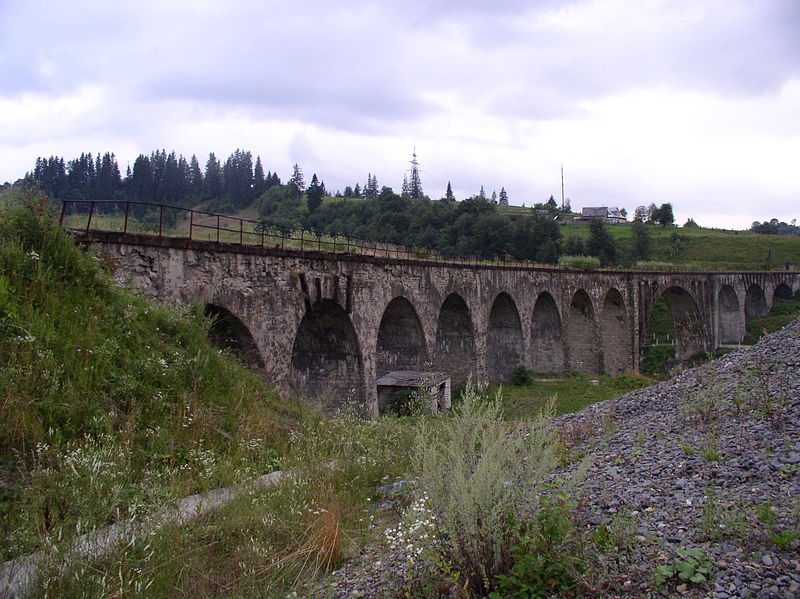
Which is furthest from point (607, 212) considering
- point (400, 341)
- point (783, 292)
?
point (400, 341)

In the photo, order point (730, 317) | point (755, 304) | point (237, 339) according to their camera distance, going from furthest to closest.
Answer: point (755, 304), point (730, 317), point (237, 339)

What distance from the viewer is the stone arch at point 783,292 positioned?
4566cm

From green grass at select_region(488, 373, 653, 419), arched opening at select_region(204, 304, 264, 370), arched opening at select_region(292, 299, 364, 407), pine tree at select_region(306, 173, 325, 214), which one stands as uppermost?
pine tree at select_region(306, 173, 325, 214)

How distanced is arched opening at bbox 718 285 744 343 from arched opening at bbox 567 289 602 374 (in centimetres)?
1610

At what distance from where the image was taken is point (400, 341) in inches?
736

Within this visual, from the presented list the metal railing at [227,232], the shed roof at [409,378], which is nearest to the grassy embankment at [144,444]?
the metal railing at [227,232]

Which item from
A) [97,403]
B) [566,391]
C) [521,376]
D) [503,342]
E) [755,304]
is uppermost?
[97,403]

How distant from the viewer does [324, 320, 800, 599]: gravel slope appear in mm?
3352

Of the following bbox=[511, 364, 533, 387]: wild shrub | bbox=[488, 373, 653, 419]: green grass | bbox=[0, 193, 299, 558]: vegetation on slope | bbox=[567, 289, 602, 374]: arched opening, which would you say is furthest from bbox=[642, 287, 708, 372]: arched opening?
bbox=[0, 193, 299, 558]: vegetation on slope

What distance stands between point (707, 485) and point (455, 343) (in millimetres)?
16795

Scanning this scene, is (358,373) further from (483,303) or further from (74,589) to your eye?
(74,589)

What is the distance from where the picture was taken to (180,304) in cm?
988

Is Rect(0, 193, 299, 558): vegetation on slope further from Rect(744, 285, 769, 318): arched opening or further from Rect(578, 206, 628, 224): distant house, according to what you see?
Rect(578, 206, 628, 224): distant house

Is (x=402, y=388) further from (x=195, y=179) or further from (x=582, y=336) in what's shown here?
(x=195, y=179)
